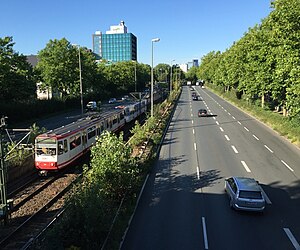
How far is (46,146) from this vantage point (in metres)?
21.4

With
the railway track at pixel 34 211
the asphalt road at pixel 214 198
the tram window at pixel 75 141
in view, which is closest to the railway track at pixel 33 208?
the railway track at pixel 34 211

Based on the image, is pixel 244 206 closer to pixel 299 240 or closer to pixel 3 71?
pixel 299 240

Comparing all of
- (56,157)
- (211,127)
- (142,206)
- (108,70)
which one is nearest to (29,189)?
(56,157)

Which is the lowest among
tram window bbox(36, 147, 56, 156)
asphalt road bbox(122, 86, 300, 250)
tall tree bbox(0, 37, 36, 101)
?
asphalt road bbox(122, 86, 300, 250)

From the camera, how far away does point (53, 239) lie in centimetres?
1002

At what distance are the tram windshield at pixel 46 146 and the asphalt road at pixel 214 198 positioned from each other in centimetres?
669

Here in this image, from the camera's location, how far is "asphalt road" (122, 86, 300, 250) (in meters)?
13.5

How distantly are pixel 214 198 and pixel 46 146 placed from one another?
1129cm

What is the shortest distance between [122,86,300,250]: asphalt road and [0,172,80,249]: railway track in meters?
4.52

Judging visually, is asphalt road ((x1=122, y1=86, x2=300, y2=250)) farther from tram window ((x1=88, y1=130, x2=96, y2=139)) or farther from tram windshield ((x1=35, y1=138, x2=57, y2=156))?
tram windshield ((x1=35, y1=138, x2=57, y2=156))

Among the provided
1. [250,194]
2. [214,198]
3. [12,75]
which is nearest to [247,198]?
[250,194]

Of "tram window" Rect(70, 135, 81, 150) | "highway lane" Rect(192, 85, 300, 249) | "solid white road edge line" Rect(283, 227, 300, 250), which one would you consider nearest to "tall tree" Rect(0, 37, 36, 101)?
"tram window" Rect(70, 135, 81, 150)

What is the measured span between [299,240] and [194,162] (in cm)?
1254

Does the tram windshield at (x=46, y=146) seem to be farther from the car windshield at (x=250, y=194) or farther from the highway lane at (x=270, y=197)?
the car windshield at (x=250, y=194)
